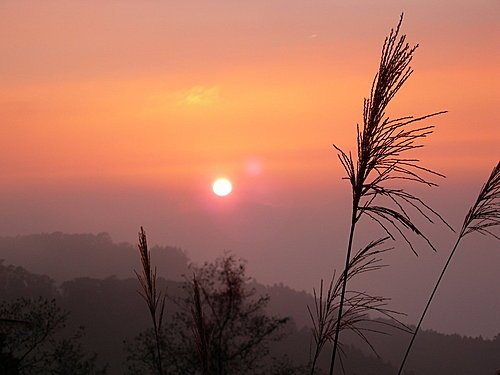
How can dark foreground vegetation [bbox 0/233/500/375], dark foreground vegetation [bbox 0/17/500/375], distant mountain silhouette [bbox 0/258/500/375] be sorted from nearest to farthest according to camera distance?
dark foreground vegetation [bbox 0/17/500/375] < dark foreground vegetation [bbox 0/233/500/375] < distant mountain silhouette [bbox 0/258/500/375]

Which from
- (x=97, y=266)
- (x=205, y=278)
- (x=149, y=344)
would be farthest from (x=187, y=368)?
(x=97, y=266)

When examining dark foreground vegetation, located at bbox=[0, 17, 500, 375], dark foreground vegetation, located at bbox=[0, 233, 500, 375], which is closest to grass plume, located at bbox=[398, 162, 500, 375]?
dark foreground vegetation, located at bbox=[0, 17, 500, 375]

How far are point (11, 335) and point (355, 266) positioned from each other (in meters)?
26.7

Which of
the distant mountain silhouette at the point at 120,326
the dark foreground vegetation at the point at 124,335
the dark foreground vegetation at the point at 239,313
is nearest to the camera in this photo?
the dark foreground vegetation at the point at 239,313

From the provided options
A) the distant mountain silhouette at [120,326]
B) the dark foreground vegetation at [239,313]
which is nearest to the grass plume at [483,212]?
the dark foreground vegetation at [239,313]

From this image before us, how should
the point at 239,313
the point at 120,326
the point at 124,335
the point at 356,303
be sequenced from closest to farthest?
the point at 356,303 → the point at 239,313 → the point at 124,335 → the point at 120,326

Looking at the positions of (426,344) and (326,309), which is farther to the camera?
(426,344)

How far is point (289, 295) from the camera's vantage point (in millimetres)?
181750

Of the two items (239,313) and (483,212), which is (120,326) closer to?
(239,313)

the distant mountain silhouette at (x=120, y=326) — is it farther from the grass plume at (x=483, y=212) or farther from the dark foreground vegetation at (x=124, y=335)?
the grass plume at (x=483, y=212)

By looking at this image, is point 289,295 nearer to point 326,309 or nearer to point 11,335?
point 11,335

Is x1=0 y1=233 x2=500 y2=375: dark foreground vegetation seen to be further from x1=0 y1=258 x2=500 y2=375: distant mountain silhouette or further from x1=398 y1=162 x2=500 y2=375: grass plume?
x1=398 y1=162 x2=500 y2=375: grass plume

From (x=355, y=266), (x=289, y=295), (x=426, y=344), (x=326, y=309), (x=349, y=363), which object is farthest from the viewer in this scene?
(x=289, y=295)

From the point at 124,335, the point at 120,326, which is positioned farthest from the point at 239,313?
the point at 120,326
